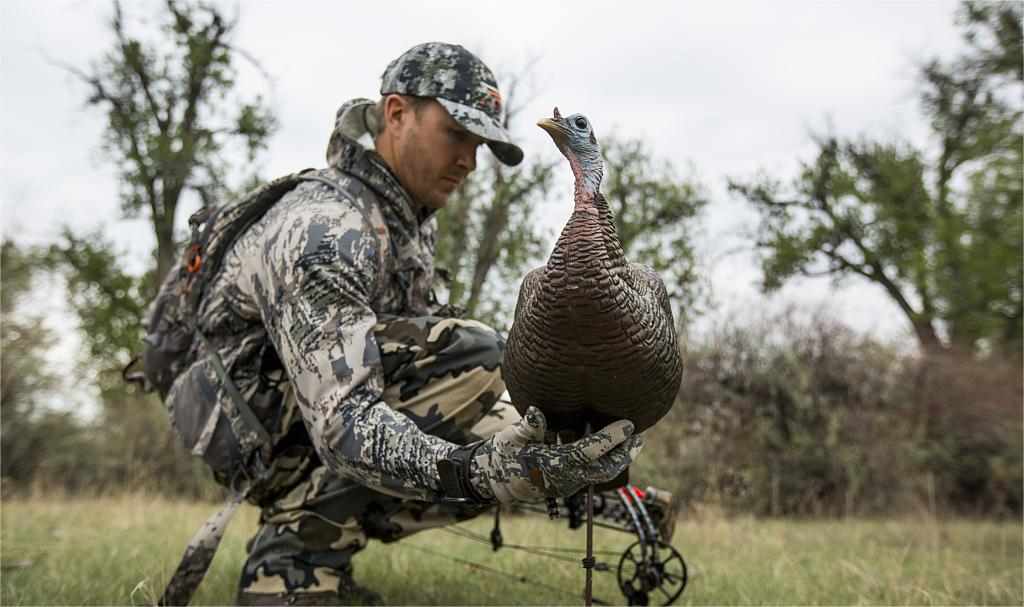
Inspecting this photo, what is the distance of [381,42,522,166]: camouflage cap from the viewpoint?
295cm

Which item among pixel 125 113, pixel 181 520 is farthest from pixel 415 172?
pixel 125 113

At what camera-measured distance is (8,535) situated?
177 inches

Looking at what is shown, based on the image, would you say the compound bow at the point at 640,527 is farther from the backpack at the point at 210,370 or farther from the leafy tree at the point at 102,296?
the leafy tree at the point at 102,296

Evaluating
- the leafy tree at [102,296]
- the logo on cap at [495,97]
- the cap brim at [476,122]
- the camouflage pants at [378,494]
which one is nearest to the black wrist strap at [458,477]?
the camouflage pants at [378,494]

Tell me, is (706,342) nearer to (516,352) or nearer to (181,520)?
(181,520)

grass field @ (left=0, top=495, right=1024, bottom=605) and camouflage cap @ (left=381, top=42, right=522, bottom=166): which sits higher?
camouflage cap @ (left=381, top=42, right=522, bottom=166)

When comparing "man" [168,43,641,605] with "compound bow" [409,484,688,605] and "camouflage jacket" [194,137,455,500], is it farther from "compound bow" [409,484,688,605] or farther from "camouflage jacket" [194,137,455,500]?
"compound bow" [409,484,688,605]

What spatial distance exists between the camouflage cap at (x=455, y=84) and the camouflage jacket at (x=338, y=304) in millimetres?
328

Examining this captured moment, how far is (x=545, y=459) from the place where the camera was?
76.9 inches

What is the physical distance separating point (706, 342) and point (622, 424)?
778 cm

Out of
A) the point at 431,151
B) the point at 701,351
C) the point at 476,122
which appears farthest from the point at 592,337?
the point at 701,351

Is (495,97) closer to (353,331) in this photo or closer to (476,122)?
(476,122)

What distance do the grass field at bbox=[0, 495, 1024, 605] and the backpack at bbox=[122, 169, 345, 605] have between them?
277mm

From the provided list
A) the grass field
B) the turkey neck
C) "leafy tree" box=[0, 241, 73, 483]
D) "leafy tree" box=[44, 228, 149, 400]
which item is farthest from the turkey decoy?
"leafy tree" box=[44, 228, 149, 400]
